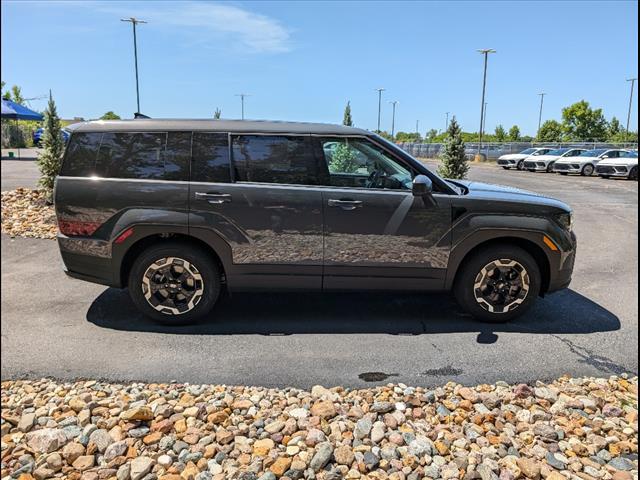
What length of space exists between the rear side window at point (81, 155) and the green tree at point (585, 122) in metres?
72.9

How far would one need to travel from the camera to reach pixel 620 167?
80.7 feet

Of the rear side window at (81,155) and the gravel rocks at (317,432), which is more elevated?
the rear side window at (81,155)

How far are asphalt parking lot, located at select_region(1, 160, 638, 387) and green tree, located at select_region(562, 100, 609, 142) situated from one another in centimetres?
7044

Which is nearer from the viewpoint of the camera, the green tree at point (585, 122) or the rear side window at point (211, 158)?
the rear side window at point (211, 158)

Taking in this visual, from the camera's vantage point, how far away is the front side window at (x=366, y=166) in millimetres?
4633

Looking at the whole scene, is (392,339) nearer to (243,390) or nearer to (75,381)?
(243,390)

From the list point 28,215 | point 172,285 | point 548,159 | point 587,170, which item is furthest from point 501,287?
point 548,159

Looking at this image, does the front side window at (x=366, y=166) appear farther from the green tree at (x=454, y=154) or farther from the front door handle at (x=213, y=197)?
the green tree at (x=454, y=154)

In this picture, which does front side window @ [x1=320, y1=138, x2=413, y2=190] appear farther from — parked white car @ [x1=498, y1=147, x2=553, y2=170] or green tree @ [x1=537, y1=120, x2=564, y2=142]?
green tree @ [x1=537, y1=120, x2=564, y2=142]

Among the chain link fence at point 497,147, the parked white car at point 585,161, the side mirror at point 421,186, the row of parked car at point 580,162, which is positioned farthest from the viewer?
Answer: the chain link fence at point 497,147

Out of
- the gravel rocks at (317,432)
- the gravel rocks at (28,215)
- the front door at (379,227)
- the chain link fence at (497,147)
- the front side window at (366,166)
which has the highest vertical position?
the chain link fence at (497,147)

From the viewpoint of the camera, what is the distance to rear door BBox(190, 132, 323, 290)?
175 inches

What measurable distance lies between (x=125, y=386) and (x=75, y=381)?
1.25ft

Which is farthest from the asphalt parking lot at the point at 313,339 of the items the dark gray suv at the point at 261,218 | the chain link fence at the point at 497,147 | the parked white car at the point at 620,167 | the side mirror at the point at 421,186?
the chain link fence at the point at 497,147
